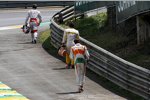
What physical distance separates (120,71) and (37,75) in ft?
9.96

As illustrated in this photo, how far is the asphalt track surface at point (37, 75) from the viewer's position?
16.8m

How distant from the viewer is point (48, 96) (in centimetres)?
1655

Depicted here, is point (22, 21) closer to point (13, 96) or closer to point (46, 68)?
point (46, 68)

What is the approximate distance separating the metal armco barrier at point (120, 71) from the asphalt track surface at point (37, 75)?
53cm

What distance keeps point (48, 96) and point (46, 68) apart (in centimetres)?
406

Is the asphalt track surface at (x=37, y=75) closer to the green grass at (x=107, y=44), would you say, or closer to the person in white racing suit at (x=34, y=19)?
the green grass at (x=107, y=44)

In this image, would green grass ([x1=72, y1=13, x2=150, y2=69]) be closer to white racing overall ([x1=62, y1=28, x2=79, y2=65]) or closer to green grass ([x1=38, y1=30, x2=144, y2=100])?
green grass ([x1=38, y1=30, x2=144, y2=100])

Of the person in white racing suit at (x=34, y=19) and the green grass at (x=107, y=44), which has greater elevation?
the person in white racing suit at (x=34, y=19)

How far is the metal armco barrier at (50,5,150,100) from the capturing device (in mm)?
16484

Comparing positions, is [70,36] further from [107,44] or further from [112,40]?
[112,40]

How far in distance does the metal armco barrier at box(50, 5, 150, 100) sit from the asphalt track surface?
533 mm

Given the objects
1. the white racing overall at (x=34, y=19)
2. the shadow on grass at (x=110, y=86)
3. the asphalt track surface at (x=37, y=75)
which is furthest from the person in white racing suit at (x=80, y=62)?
the white racing overall at (x=34, y=19)

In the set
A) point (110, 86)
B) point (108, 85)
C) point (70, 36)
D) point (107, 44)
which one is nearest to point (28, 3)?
point (107, 44)

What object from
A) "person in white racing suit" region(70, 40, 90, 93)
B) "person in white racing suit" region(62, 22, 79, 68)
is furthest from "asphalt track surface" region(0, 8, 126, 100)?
"person in white racing suit" region(62, 22, 79, 68)
